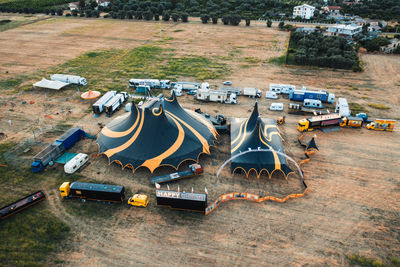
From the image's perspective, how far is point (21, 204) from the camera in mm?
23609

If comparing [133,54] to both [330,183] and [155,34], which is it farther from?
[330,183]

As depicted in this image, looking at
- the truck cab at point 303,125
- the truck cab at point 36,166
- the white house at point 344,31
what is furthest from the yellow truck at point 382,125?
the white house at point 344,31

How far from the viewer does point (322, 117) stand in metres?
35.6

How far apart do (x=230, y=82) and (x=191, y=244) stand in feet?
107

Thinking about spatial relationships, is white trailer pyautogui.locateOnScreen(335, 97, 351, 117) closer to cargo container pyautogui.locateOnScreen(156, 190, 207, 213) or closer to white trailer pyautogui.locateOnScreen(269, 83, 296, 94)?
white trailer pyautogui.locateOnScreen(269, 83, 296, 94)

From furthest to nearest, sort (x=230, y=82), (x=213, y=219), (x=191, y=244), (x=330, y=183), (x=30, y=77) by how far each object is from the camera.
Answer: (x=30, y=77), (x=230, y=82), (x=330, y=183), (x=213, y=219), (x=191, y=244)

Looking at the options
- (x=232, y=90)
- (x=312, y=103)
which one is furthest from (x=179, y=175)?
(x=312, y=103)

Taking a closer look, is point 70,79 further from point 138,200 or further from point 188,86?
point 138,200

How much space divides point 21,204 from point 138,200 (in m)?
10.1

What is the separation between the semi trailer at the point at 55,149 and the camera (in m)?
28.1

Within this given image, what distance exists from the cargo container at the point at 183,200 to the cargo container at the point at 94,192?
362 cm

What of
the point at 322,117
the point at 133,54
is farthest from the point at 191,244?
the point at 133,54

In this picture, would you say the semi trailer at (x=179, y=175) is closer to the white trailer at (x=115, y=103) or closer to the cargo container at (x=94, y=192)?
the cargo container at (x=94, y=192)

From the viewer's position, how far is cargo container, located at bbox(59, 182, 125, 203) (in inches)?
944
